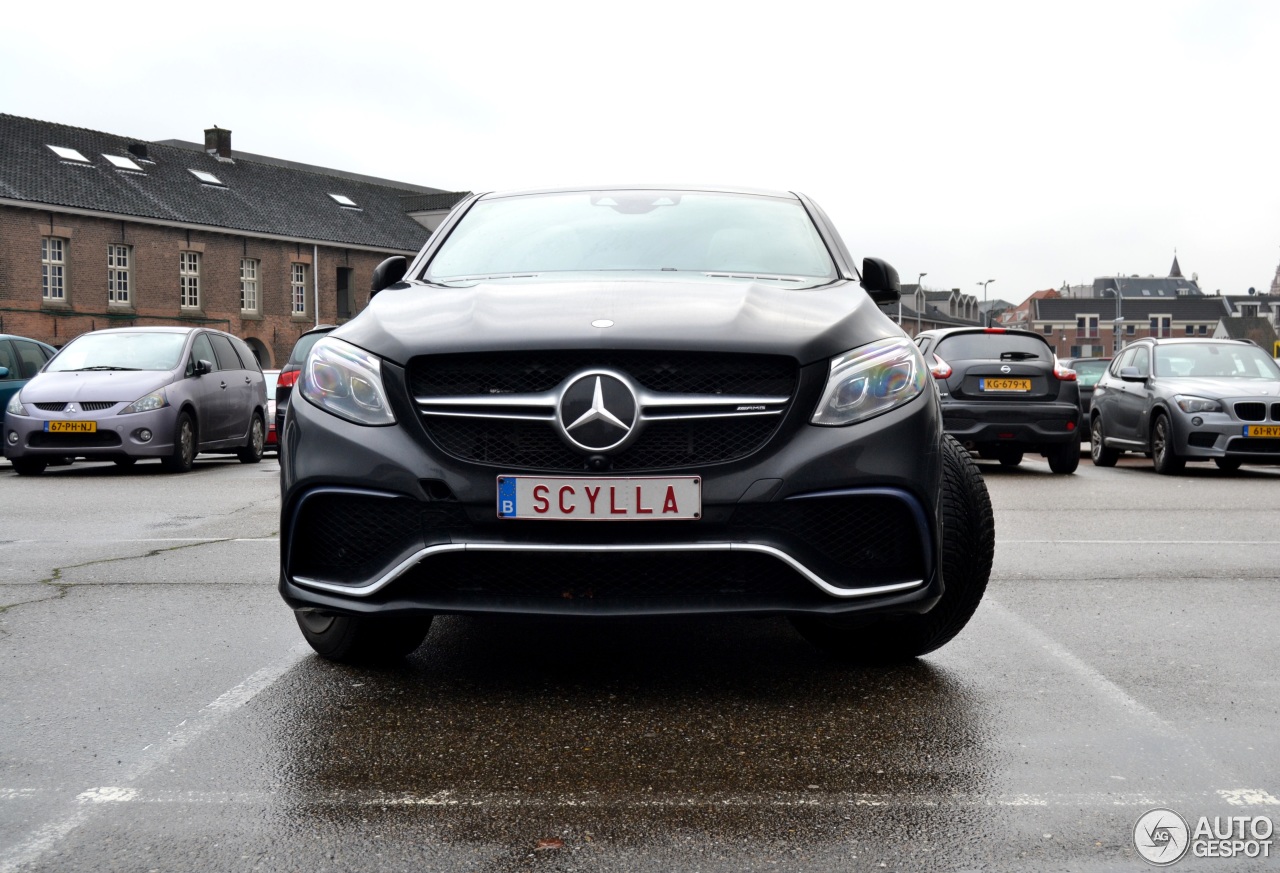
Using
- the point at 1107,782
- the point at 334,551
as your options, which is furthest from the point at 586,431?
the point at 1107,782

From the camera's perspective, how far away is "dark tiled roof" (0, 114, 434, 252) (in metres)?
40.6

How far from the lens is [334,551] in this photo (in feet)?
12.4

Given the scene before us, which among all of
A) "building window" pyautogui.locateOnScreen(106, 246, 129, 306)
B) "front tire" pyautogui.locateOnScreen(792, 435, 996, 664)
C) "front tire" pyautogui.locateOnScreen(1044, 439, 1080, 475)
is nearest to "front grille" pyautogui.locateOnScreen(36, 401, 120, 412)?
"front tire" pyautogui.locateOnScreen(1044, 439, 1080, 475)

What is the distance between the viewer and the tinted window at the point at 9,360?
1522 centimetres

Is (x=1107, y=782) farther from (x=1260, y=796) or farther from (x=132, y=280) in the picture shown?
(x=132, y=280)

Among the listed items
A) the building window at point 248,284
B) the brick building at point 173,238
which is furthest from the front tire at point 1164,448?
the building window at point 248,284

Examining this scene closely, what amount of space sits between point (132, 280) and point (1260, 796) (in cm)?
4406

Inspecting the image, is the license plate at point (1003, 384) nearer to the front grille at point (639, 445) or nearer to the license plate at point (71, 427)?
the license plate at point (71, 427)

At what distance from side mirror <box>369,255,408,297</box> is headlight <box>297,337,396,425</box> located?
1.01 metres

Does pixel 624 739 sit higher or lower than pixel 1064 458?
higher

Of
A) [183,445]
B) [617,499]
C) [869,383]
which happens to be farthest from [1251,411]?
[617,499]

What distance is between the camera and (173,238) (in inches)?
1752

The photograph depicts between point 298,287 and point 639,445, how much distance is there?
4912 cm

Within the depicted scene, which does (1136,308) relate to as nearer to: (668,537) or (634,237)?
(634,237)
